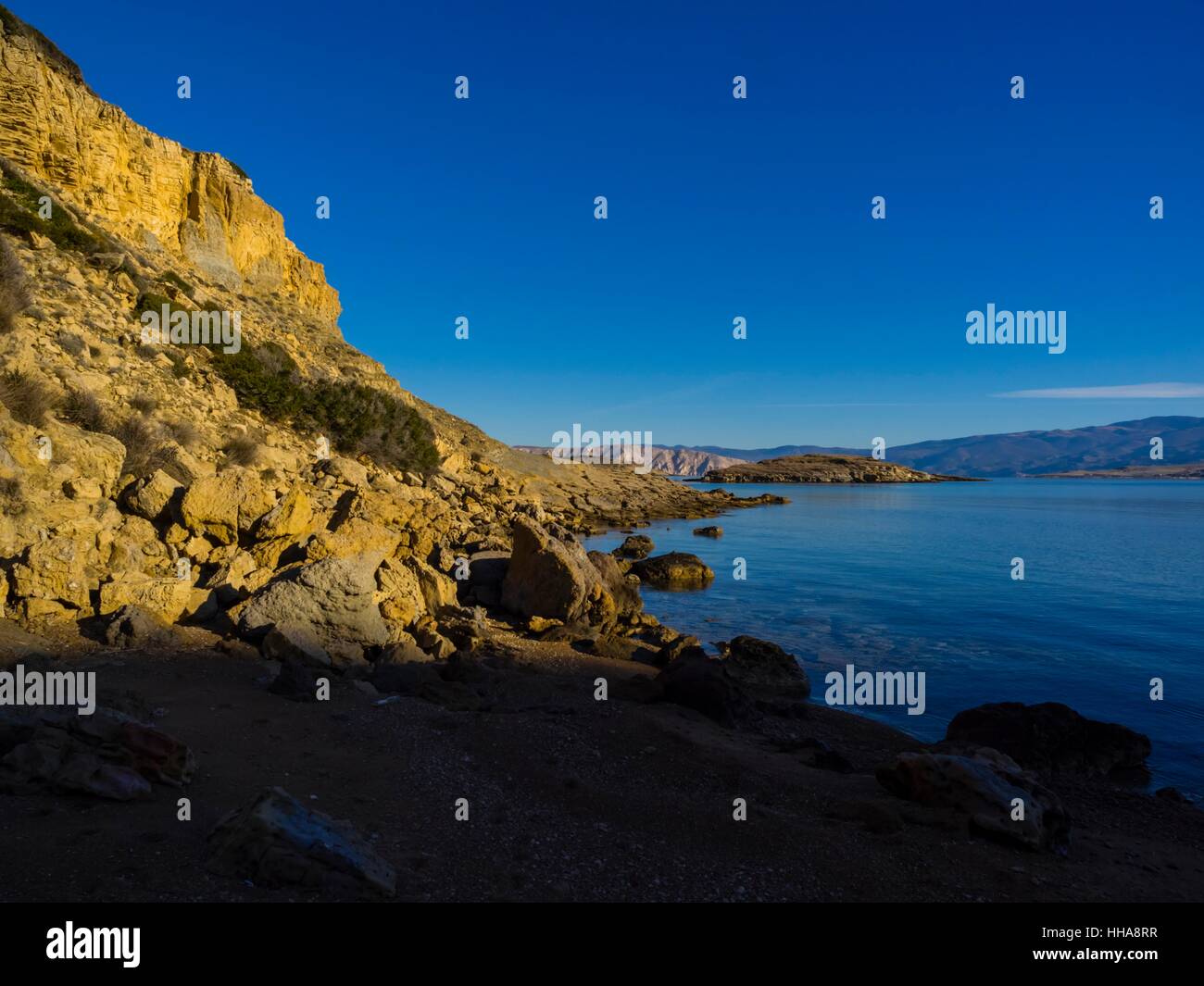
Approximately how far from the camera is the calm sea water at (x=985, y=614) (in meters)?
14.6

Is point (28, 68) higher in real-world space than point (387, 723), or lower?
higher

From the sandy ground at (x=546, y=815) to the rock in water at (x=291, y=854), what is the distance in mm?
119

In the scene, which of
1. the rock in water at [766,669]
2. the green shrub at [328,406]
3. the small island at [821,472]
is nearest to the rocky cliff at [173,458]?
the green shrub at [328,406]

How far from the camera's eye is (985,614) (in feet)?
72.9

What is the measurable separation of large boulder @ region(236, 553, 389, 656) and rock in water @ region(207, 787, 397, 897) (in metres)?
6.41

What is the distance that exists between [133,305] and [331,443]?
8.76m

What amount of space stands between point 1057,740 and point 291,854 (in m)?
12.2

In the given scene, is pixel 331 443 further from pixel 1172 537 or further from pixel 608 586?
pixel 1172 537

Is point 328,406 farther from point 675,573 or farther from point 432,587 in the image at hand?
point 432,587

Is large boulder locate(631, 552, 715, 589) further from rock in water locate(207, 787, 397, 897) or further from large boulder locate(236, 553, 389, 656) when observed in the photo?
rock in water locate(207, 787, 397, 897)

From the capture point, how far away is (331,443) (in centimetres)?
2998

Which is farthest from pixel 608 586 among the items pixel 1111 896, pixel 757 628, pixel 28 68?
pixel 28 68

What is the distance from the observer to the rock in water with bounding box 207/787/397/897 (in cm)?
487

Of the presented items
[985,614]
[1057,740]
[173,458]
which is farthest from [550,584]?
[985,614]
